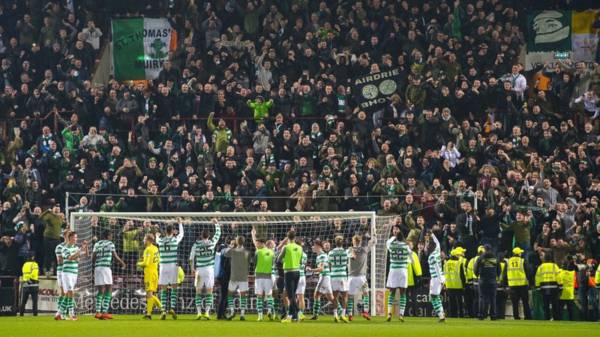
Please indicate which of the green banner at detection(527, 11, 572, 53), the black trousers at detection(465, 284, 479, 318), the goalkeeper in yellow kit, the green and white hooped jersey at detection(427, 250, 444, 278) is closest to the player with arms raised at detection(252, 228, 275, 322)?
the goalkeeper in yellow kit

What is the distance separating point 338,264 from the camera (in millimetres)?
33281

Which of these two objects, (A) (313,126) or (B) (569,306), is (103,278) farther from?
(B) (569,306)

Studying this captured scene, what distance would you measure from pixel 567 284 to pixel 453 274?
292cm

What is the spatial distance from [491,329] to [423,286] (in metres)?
7.76

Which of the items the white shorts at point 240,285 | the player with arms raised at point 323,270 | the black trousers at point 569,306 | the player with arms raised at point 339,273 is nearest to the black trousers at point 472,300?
the black trousers at point 569,306

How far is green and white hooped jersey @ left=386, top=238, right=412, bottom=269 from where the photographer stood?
33.2m

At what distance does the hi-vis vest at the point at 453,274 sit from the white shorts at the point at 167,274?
7115 mm

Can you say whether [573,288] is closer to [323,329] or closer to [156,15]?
[323,329]

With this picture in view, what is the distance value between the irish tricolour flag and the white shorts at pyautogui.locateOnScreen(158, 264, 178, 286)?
13929 millimetres

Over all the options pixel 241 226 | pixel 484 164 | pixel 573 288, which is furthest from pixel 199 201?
pixel 573 288

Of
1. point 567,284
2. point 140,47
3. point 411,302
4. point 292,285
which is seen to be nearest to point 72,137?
point 140,47

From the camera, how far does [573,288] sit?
3538 centimetres

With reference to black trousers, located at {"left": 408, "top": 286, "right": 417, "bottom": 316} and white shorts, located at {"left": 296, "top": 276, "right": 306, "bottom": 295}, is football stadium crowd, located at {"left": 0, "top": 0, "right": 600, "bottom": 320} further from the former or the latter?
white shorts, located at {"left": 296, "top": 276, "right": 306, "bottom": 295}

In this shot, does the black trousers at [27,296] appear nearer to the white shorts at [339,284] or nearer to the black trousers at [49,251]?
the black trousers at [49,251]
